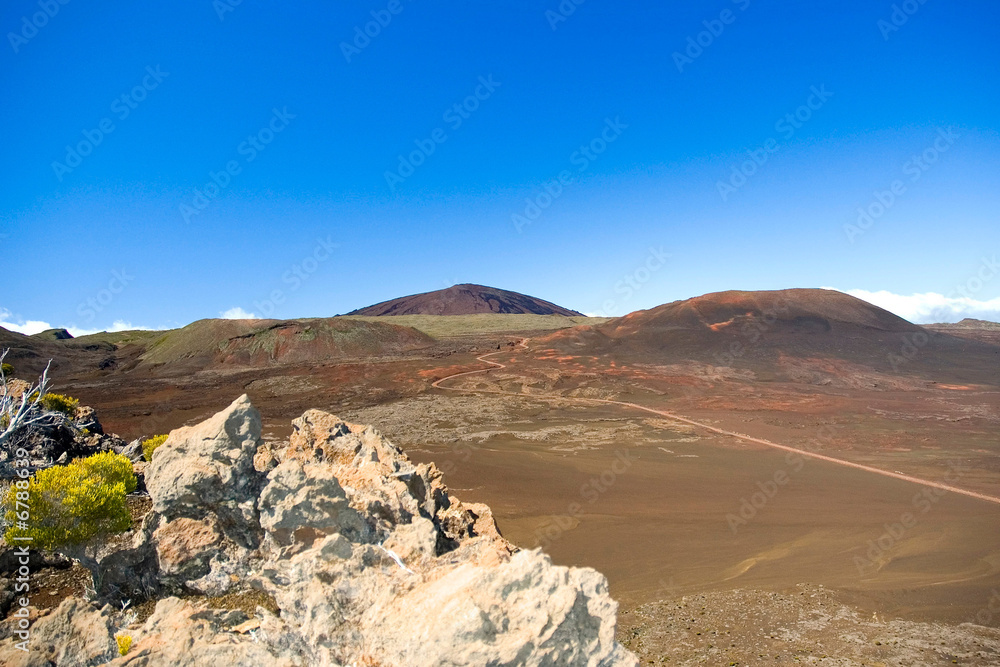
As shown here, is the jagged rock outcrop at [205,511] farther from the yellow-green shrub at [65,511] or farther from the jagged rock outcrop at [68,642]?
the yellow-green shrub at [65,511]

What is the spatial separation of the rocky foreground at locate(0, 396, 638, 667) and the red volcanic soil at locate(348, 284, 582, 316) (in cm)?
13071

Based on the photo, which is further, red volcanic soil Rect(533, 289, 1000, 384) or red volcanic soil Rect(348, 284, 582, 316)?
red volcanic soil Rect(348, 284, 582, 316)

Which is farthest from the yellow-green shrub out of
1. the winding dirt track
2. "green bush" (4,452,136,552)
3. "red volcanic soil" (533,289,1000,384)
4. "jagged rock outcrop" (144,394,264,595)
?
"red volcanic soil" (533,289,1000,384)

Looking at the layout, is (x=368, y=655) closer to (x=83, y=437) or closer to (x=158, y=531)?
(x=158, y=531)

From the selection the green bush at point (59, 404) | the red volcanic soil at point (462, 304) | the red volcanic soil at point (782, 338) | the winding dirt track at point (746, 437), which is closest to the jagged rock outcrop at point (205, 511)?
the green bush at point (59, 404)

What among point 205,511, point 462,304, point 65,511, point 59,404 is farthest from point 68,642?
point 462,304

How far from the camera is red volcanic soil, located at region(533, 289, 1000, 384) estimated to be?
40.8 meters

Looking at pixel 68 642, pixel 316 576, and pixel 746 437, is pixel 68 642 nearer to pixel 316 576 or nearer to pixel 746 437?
pixel 316 576

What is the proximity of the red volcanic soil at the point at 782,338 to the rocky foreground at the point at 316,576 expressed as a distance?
38685mm

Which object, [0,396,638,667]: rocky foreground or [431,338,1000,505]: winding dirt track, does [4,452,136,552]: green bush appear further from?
[431,338,1000,505]: winding dirt track

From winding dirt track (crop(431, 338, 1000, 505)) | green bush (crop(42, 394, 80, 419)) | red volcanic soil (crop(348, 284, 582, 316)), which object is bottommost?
winding dirt track (crop(431, 338, 1000, 505))

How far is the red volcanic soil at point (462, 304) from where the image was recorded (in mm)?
141875

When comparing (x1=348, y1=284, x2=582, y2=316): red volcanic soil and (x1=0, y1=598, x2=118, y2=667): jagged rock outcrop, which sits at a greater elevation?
(x1=348, y1=284, x2=582, y2=316): red volcanic soil

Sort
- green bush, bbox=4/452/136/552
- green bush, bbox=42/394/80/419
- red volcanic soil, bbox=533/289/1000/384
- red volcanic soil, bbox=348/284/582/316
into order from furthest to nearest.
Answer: red volcanic soil, bbox=348/284/582/316
red volcanic soil, bbox=533/289/1000/384
green bush, bbox=42/394/80/419
green bush, bbox=4/452/136/552
